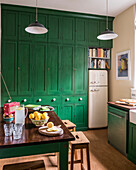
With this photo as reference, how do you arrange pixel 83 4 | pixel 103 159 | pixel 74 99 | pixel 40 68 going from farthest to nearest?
pixel 74 99 → pixel 40 68 → pixel 83 4 → pixel 103 159

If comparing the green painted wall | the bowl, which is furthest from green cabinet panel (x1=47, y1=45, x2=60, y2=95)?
the bowl

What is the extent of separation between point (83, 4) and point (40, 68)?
183 centimetres

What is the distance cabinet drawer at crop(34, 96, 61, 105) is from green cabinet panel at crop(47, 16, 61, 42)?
1467 millimetres

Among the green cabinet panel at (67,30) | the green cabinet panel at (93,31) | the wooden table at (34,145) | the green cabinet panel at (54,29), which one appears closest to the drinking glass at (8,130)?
the wooden table at (34,145)

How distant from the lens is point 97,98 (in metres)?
4.34

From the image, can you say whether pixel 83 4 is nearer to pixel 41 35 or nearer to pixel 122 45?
pixel 41 35

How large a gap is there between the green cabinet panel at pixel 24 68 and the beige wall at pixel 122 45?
2288 mm

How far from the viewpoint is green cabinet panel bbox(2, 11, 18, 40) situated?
3.69 metres

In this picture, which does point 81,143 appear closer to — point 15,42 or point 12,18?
point 15,42

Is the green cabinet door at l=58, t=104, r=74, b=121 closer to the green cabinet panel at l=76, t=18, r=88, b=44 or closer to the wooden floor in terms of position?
the wooden floor

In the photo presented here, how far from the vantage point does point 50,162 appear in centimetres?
259

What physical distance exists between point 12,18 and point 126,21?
2.77m

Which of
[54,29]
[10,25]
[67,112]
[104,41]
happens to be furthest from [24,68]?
[104,41]

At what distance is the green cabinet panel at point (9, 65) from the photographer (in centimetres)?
367
